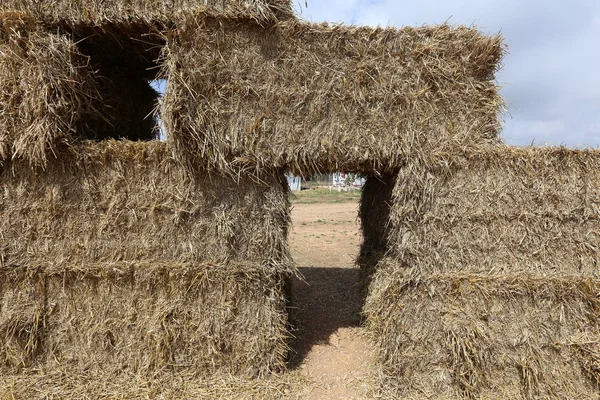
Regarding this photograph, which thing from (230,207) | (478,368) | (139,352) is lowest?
(139,352)

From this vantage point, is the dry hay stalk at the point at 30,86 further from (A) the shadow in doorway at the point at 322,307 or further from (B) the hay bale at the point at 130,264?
(A) the shadow in doorway at the point at 322,307

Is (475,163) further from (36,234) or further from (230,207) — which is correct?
(36,234)

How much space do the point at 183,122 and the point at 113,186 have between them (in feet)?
3.62

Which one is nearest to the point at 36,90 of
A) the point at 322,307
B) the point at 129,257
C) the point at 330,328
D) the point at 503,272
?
the point at 129,257

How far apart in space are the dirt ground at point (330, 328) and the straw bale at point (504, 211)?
1497mm

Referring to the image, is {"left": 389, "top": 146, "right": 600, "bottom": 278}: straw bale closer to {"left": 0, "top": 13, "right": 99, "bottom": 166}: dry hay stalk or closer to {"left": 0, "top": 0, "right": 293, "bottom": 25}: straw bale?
{"left": 0, "top": 0, "right": 293, "bottom": 25}: straw bale

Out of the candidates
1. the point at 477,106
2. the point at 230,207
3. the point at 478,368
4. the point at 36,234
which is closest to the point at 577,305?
the point at 478,368

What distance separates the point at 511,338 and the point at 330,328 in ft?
7.59

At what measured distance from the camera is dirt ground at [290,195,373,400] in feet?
12.2

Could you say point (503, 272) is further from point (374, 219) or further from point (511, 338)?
point (374, 219)

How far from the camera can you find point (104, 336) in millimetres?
3576

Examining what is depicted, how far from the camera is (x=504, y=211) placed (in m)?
3.46

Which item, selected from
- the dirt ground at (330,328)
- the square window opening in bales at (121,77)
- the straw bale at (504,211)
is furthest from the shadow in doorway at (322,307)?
the square window opening in bales at (121,77)

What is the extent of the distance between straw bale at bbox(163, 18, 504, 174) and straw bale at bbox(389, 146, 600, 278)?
0.36m
